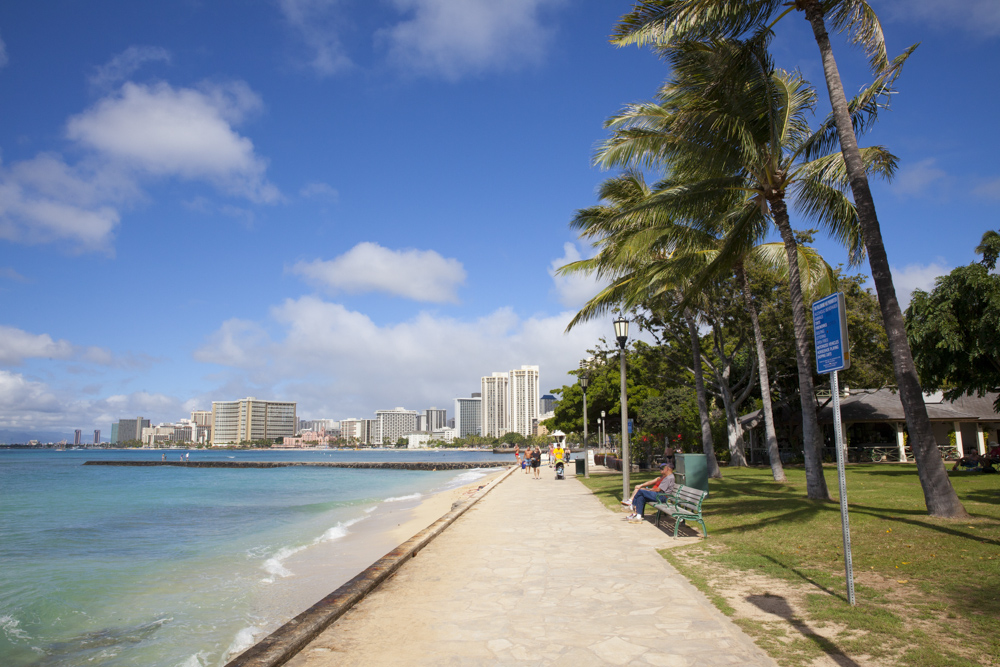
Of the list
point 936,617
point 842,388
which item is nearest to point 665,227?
point 936,617

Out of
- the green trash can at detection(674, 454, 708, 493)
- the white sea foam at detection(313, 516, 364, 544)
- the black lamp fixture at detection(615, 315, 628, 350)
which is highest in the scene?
the black lamp fixture at detection(615, 315, 628, 350)

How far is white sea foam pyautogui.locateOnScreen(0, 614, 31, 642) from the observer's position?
7652mm

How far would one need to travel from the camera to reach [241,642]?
6.30 meters

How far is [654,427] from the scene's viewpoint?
3075 cm

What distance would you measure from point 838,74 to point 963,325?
34.0 ft

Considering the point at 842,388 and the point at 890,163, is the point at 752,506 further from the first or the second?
the point at 842,388

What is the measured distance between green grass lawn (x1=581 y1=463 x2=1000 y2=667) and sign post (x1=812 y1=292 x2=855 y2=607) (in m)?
0.49

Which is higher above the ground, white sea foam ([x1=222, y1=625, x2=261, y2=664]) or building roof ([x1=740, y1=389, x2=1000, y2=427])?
building roof ([x1=740, y1=389, x2=1000, y2=427])

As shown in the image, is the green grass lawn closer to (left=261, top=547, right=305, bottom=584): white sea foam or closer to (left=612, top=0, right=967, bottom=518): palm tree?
(left=612, top=0, right=967, bottom=518): palm tree

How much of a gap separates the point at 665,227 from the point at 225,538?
14219mm

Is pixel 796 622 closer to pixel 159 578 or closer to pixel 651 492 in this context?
pixel 651 492

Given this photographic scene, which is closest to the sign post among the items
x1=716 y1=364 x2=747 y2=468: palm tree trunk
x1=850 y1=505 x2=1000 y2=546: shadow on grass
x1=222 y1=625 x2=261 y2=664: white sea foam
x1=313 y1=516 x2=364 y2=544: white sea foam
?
x1=850 y1=505 x2=1000 y2=546: shadow on grass

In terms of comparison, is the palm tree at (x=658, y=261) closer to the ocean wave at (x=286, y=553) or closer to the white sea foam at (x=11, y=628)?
the ocean wave at (x=286, y=553)

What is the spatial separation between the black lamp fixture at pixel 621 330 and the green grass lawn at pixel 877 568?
3703mm
